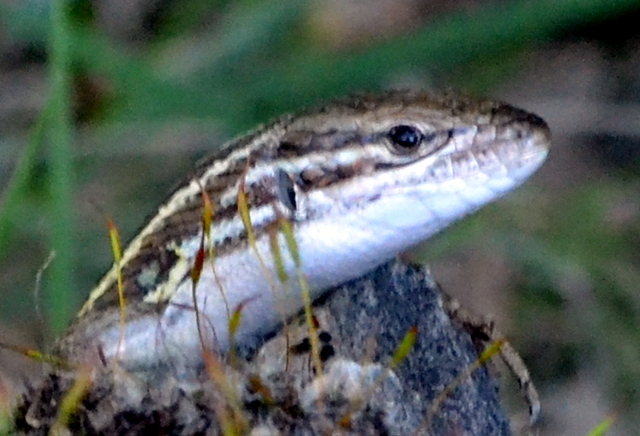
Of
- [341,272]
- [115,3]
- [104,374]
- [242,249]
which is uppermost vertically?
[115,3]

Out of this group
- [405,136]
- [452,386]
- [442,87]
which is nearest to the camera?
[452,386]

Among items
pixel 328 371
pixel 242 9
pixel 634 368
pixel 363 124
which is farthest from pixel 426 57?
pixel 328 371

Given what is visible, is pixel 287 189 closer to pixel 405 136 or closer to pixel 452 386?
pixel 405 136

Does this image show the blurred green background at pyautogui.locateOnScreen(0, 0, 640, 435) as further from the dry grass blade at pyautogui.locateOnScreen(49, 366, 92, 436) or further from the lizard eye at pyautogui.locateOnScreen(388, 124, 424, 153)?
the dry grass blade at pyautogui.locateOnScreen(49, 366, 92, 436)

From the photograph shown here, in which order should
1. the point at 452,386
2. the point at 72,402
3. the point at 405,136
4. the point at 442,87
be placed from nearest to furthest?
1. the point at 72,402
2. the point at 452,386
3. the point at 405,136
4. the point at 442,87

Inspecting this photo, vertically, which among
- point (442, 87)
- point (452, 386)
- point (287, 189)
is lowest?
point (452, 386)

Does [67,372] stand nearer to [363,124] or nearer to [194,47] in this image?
[363,124]

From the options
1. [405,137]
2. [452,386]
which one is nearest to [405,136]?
[405,137]

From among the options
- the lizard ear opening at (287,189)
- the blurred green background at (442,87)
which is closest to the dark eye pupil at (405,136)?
the lizard ear opening at (287,189)
